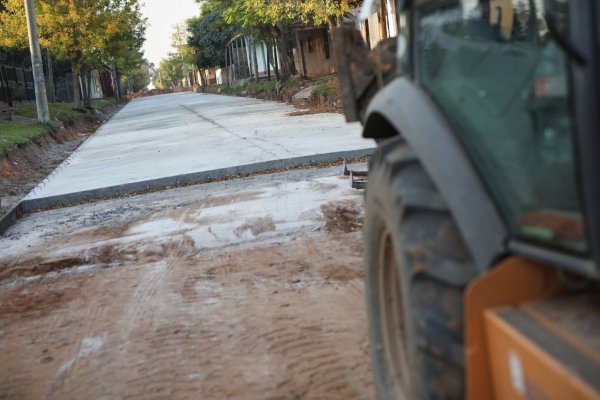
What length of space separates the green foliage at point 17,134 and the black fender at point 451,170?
14600mm

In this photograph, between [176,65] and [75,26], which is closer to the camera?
[75,26]

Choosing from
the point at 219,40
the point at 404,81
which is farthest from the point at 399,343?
the point at 219,40

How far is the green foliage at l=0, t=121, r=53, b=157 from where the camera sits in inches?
672

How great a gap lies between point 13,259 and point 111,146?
11889 mm

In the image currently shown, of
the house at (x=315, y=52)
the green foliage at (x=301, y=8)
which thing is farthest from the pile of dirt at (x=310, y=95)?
the house at (x=315, y=52)

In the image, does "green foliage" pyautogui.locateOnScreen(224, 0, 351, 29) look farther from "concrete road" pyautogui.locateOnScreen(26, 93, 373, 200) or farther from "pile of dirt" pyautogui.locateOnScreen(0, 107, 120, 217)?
"pile of dirt" pyautogui.locateOnScreen(0, 107, 120, 217)

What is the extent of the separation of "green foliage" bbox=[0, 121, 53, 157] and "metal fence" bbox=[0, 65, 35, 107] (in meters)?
9.03

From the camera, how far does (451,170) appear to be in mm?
2191

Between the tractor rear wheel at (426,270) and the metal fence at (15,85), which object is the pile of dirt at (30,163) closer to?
the metal fence at (15,85)

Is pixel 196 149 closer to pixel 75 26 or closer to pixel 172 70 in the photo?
pixel 75 26

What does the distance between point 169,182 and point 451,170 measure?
982 centimetres

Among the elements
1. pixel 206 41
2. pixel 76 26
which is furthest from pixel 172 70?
pixel 76 26

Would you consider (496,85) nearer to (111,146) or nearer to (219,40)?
(111,146)

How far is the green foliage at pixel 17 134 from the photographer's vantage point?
17.1 m
